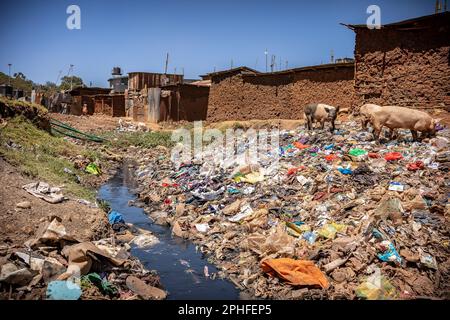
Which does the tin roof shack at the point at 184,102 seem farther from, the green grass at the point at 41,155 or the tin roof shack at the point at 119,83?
the tin roof shack at the point at 119,83

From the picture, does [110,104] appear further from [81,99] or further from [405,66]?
[405,66]

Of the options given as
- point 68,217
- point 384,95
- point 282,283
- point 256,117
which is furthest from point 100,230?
point 256,117

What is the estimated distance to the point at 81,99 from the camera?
85.1ft

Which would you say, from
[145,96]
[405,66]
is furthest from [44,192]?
[145,96]

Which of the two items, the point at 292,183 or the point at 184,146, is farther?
the point at 184,146

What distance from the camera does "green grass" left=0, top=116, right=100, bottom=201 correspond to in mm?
7202

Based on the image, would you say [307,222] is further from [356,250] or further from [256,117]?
[256,117]

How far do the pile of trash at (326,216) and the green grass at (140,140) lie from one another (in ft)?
19.0

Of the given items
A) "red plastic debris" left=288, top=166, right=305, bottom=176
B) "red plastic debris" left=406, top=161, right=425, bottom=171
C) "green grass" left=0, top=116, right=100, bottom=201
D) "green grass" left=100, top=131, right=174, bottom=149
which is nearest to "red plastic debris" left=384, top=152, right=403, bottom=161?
"red plastic debris" left=406, top=161, right=425, bottom=171

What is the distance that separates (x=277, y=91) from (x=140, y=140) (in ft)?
20.9

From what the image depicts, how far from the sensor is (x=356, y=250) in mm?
4766

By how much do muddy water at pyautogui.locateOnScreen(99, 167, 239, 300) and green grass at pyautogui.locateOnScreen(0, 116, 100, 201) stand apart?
1.26 m

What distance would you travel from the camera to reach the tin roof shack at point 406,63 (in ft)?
30.4
